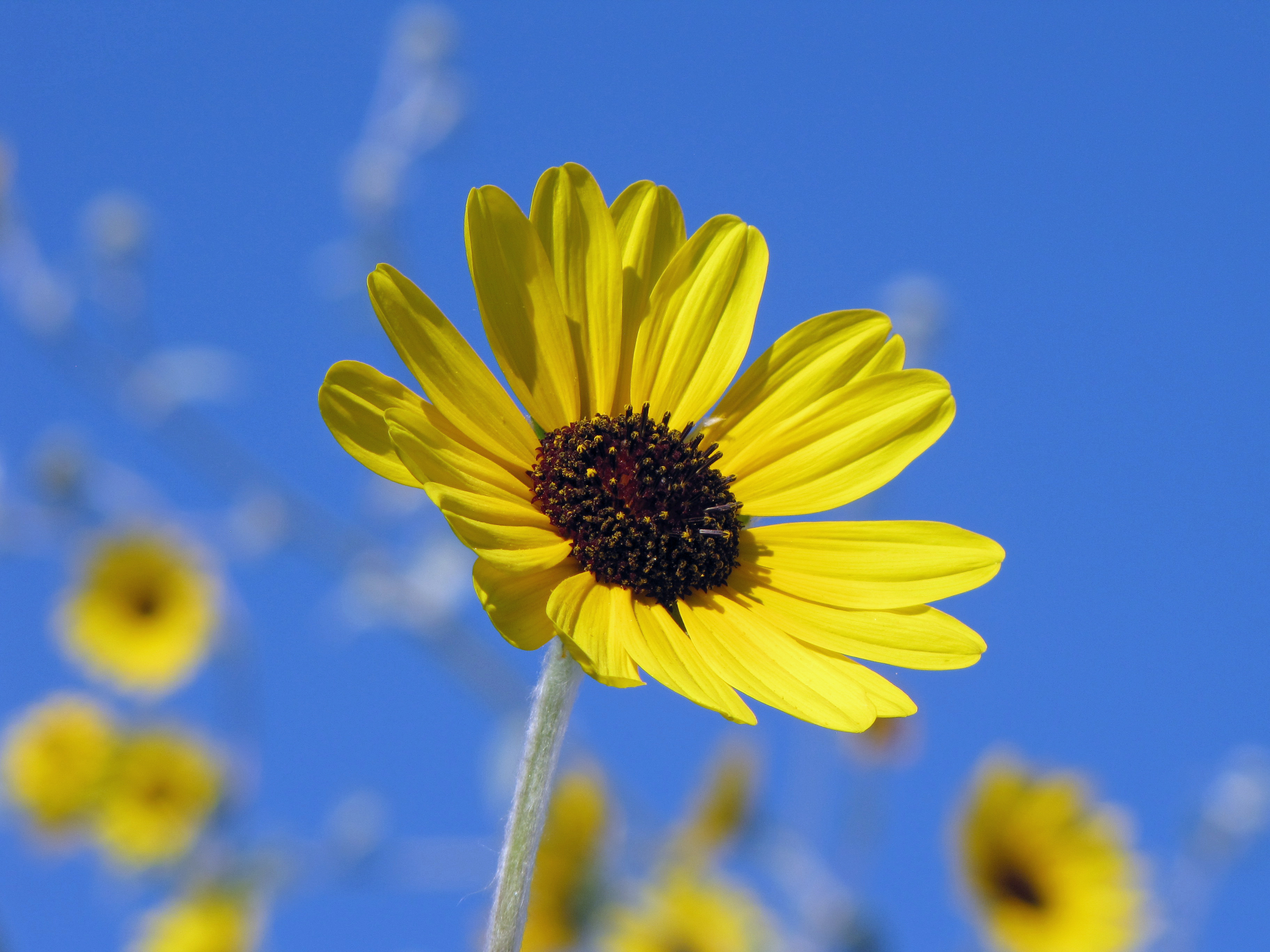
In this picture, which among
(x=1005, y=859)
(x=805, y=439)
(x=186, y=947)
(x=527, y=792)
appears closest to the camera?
(x=527, y=792)

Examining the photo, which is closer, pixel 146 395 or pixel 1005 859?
pixel 1005 859

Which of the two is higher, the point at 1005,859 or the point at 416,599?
the point at 416,599

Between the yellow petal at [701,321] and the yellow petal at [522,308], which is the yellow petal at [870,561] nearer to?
the yellow petal at [701,321]

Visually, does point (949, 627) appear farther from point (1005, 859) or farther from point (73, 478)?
point (73, 478)

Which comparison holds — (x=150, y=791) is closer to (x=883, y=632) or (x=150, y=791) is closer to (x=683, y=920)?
(x=683, y=920)

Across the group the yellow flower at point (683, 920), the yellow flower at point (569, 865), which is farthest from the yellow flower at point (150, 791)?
the yellow flower at point (683, 920)

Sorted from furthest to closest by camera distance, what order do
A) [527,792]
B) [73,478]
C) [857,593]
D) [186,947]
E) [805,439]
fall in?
[73,478], [186,947], [805,439], [857,593], [527,792]

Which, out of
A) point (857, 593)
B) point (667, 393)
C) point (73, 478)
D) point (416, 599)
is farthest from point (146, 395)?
point (857, 593)
